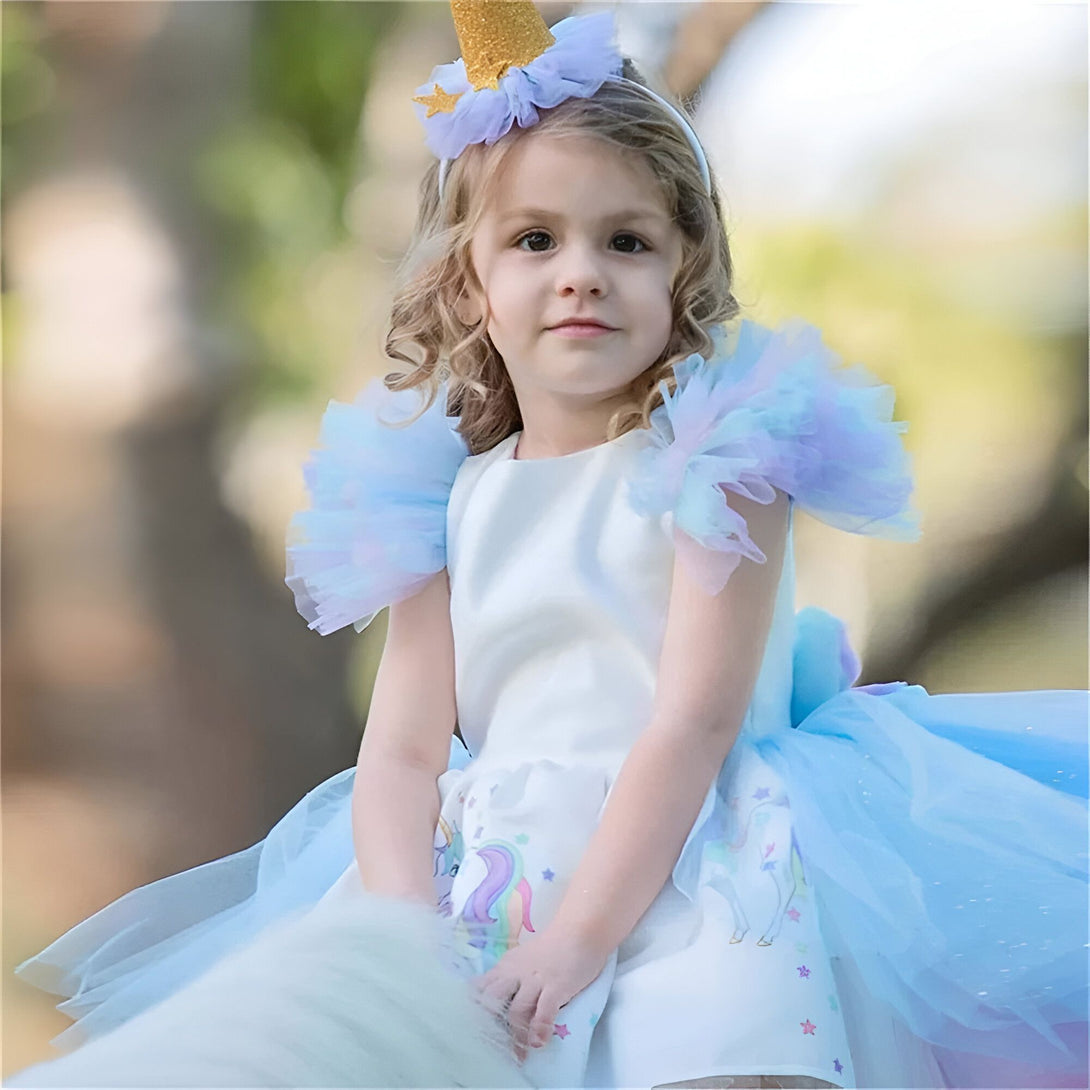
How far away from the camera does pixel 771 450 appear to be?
898 mm

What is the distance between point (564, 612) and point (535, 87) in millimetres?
400

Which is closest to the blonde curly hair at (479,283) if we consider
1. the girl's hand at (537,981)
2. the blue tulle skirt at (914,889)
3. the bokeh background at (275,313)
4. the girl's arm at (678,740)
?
the girl's arm at (678,740)

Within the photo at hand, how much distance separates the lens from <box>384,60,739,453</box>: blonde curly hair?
1013 mm

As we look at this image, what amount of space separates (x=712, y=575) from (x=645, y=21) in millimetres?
1161

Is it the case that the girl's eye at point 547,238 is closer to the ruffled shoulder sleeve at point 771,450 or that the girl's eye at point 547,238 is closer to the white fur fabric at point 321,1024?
the ruffled shoulder sleeve at point 771,450

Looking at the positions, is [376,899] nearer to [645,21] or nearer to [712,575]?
[712,575]

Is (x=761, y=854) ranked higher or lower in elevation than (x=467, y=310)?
lower

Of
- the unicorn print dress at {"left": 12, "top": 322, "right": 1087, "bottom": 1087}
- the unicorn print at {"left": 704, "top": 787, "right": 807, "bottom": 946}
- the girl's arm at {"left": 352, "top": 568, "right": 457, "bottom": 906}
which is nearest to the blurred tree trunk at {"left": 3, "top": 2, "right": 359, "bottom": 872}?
the unicorn print dress at {"left": 12, "top": 322, "right": 1087, "bottom": 1087}

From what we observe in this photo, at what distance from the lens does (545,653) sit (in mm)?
1005

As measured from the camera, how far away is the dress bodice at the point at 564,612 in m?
0.97

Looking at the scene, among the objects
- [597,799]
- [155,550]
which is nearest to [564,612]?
[597,799]

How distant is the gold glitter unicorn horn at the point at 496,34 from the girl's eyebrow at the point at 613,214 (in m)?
0.10

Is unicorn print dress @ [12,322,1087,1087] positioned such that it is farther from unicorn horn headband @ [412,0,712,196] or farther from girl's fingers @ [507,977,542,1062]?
unicorn horn headband @ [412,0,712,196]

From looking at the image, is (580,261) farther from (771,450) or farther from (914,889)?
(914,889)
